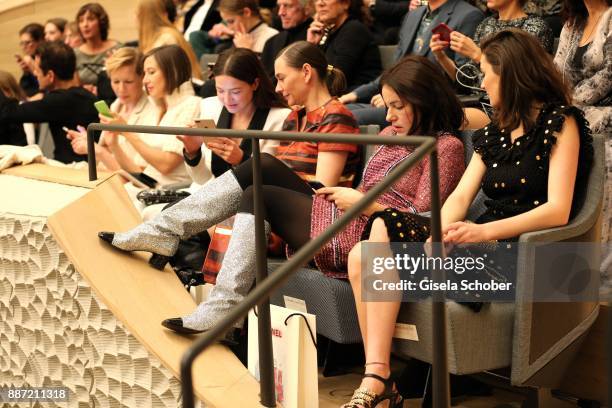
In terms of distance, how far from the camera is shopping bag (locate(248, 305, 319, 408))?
2559 mm

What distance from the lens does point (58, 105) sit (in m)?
5.03

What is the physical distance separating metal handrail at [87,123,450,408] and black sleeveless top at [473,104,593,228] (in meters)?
0.54

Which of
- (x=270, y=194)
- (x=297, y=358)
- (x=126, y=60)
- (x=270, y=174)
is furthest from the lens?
(x=126, y=60)

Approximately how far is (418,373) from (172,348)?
2.47 feet

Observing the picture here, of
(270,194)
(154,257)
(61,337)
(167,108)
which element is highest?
(270,194)

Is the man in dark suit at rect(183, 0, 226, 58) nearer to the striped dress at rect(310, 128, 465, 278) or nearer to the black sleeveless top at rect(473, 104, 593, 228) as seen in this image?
the striped dress at rect(310, 128, 465, 278)

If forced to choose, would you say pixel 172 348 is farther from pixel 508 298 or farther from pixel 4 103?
pixel 4 103

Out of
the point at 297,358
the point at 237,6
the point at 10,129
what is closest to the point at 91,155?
the point at 297,358

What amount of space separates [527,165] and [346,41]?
1950mm

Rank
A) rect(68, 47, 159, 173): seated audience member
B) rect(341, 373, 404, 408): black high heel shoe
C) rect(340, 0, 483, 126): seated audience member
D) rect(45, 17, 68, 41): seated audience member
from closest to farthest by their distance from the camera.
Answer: rect(341, 373, 404, 408): black high heel shoe < rect(340, 0, 483, 126): seated audience member < rect(68, 47, 159, 173): seated audience member < rect(45, 17, 68, 41): seated audience member

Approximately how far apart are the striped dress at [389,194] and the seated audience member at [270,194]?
0.07 metres

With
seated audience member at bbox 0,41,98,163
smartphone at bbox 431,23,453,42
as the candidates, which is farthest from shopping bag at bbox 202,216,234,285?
seated audience member at bbox 0,41,98,163

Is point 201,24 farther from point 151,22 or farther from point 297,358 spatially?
point 297,358

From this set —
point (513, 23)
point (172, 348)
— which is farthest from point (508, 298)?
point (513, 23)
